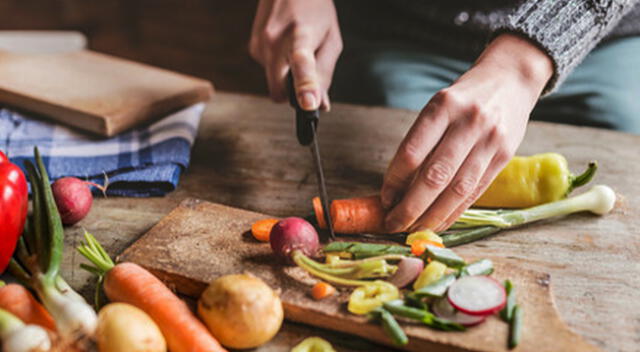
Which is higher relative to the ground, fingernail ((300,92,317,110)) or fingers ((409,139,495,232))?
fingernail ((300,92,317,110))

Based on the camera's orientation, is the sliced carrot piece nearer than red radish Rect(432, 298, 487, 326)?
No

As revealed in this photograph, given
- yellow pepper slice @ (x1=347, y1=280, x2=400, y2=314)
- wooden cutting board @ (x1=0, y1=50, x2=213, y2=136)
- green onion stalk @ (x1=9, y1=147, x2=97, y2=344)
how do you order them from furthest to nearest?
wooden cutting board @ (x1=0, y1=50, x2=213, y2=136), yellow pepper slice @ (x1=347, y1=280, x2=400, y2=314), green onion stalk @ (x1=9, y1=147, x2=97, y2=344)

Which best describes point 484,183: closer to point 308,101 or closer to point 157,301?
point 308,101

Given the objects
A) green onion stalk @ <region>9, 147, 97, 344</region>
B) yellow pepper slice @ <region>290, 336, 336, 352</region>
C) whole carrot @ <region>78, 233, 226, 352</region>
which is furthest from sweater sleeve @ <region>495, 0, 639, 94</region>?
green onion stalk @ <region>9, 147, 97, 344</region>

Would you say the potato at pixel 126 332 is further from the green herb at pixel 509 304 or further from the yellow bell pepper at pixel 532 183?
the yellow bell pepper at pixel 532 183

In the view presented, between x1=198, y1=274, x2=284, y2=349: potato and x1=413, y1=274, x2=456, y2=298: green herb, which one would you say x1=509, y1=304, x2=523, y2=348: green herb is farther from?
x1=198, y1=274, x2=284, y2=349: potato

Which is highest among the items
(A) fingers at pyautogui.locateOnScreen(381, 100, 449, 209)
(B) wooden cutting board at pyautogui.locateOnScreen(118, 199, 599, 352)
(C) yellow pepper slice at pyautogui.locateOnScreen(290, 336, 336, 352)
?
(A) fingers at pyautogui.locateOnScreen(381, 100, 449, 209)

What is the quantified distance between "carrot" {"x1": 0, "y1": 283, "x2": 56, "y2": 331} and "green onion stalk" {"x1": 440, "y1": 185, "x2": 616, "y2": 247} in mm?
864

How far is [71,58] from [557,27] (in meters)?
1.71

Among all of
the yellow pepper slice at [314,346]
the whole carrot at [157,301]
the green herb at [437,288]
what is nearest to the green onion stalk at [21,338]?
the whole carrot at [157,301]

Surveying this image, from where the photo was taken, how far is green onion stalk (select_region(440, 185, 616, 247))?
1.41 metres

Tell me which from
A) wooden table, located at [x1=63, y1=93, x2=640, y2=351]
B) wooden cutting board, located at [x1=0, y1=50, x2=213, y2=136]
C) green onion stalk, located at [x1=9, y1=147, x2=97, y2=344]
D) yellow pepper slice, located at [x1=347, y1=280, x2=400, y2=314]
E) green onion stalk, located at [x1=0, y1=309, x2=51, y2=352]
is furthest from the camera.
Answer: wooden cutting board, located at [x1=0, y1=50, x2=213, y2=136]

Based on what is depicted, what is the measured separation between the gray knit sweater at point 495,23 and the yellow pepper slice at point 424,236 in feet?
1.81

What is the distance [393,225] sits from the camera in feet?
4.47
